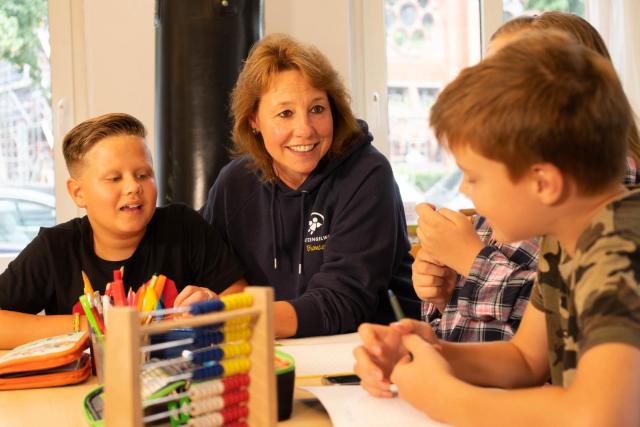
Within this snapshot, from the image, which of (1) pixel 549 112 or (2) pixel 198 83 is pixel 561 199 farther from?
(2) pixel 198 83

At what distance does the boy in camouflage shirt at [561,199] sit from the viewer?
777 mm

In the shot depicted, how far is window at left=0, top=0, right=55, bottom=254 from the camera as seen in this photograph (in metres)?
3.55

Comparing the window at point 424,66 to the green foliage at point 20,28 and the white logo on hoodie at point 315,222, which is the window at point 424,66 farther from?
the white logo on hoodie at point 315,222

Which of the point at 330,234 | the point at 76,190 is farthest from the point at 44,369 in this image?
the point at 330,234

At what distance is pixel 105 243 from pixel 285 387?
0.95 m

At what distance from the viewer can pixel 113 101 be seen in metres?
3.40

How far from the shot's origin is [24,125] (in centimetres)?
359

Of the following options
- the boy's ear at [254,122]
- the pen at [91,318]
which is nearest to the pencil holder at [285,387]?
the pen at [91,318]

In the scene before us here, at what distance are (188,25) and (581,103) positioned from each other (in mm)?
2079

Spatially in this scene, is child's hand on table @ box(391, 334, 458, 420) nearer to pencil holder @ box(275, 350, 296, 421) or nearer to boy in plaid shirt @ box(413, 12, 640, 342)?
pencil holder @ box(275, 350, 296, 421)

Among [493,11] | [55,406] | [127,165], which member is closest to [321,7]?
[493,11]

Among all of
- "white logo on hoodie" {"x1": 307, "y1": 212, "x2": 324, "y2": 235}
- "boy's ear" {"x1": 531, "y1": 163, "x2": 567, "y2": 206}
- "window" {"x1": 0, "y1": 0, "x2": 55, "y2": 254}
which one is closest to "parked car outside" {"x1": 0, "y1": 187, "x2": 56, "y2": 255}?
"window" {"x1": 0, "y1": 0, "x2": 55, "y2": 254}

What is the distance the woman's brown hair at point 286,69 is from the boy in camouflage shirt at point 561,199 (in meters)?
1.02

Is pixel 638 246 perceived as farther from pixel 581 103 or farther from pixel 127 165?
pixel 127 165
